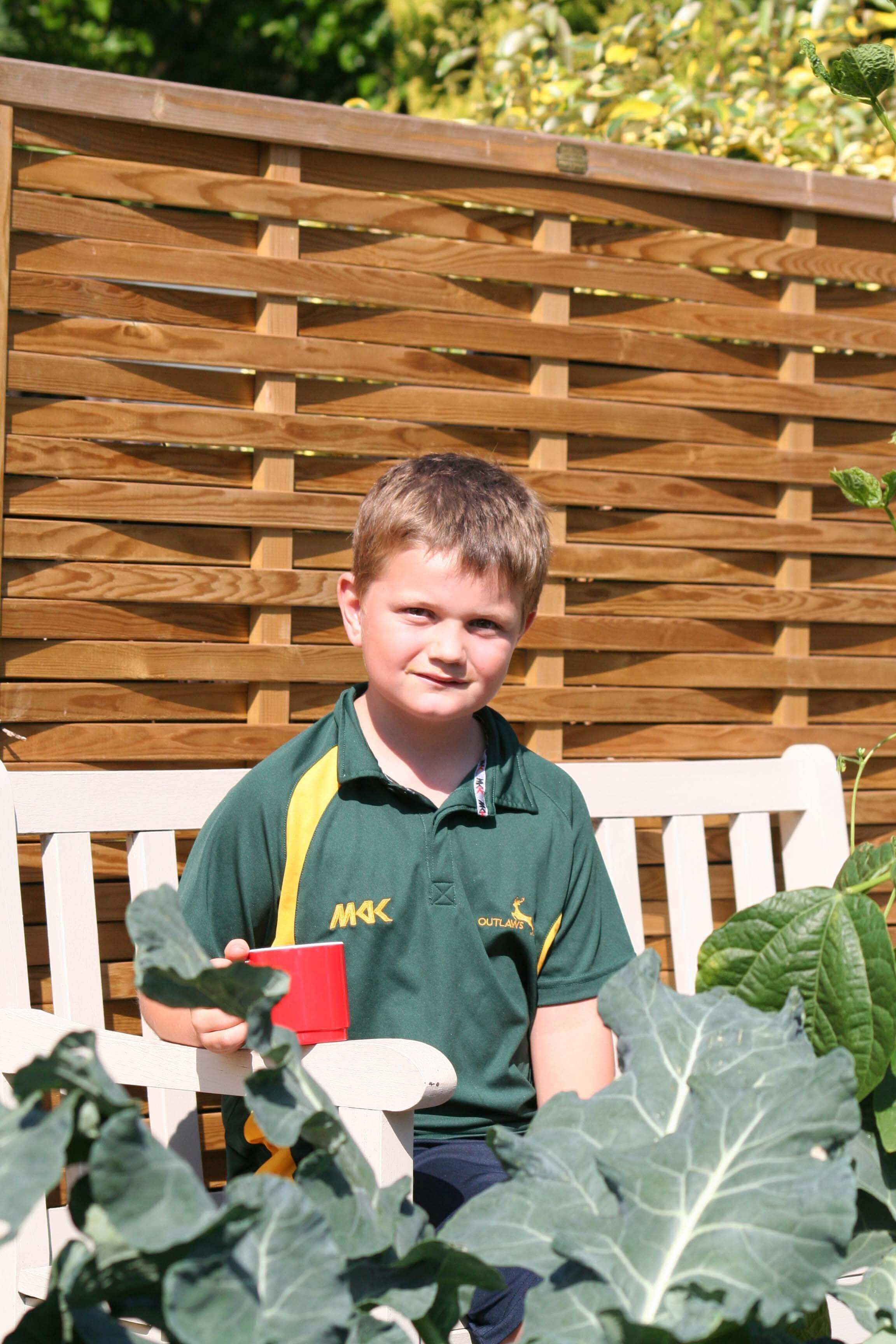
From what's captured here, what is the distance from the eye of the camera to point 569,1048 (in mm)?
1768

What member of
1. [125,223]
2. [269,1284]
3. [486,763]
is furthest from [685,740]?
[269,1284]

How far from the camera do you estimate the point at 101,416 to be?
2020 millimetres

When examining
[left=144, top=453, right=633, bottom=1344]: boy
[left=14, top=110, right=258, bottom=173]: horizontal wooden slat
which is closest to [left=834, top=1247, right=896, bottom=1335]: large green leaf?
[left=144, top=453, right=633, bottom=1344]: boy

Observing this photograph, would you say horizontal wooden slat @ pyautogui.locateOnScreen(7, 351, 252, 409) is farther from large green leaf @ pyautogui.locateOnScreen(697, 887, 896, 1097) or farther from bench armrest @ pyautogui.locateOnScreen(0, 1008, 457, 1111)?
large green leaf @ pyautogui.locateOnScreen(697, 887, 896, 1097)

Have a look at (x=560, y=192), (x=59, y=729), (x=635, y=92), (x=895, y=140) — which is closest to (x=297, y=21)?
(x=635, y=92)

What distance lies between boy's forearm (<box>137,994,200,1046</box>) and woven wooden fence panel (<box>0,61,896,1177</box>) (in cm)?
59

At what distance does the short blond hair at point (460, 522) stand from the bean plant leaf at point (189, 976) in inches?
45.7

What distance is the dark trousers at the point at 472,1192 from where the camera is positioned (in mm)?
1385

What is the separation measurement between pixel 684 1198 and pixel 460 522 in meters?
1.27

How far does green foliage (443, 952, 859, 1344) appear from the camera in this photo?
0.48 meters

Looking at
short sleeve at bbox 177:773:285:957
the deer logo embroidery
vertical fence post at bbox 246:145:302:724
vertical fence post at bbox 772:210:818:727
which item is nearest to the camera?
short sleeve at bbox 177:773:285:957

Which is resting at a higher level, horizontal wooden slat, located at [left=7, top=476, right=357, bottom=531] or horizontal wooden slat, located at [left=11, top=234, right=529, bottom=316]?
horizontal wooden slat, located at [left=11, top=234, right=529, bottom=316]

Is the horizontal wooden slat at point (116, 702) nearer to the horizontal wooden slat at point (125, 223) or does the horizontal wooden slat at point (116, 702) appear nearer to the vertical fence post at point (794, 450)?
the horizontal wooden slat at point (125, 223)

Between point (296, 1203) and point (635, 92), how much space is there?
303 centimetres
